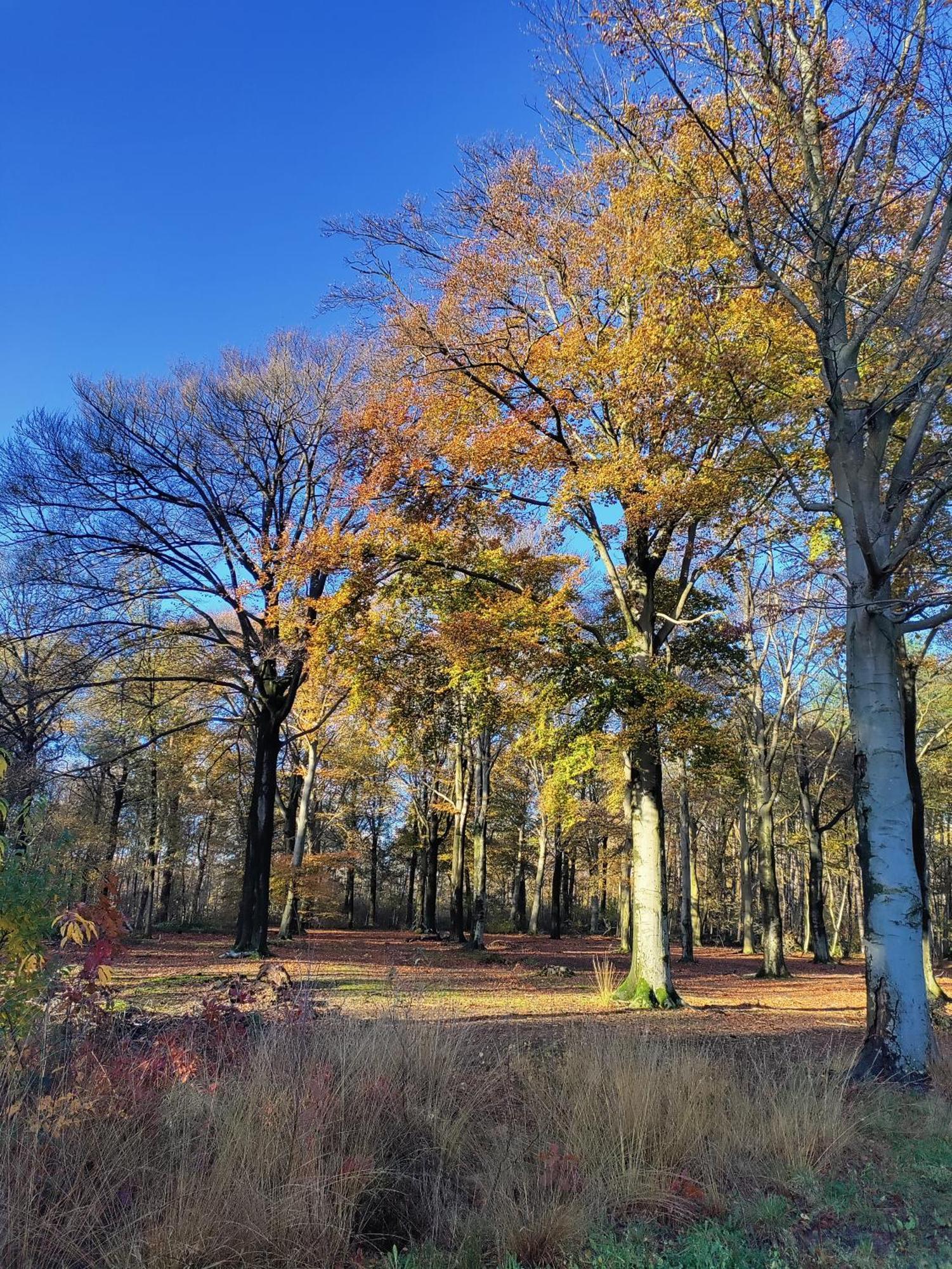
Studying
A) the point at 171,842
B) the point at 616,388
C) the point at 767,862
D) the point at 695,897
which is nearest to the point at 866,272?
the point at 616,388

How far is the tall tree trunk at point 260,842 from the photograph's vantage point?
16.2 m

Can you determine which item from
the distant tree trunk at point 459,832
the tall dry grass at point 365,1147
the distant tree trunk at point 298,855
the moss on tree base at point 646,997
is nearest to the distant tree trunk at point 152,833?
the distant tree trunk at point 298,855

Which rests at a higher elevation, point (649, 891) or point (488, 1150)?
point (649, 891)

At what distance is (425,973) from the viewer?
49.1 feet

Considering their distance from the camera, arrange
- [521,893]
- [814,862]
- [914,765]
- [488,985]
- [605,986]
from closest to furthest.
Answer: [605,986] → [914,765] → [488,985] → [814,862] → [521,893]

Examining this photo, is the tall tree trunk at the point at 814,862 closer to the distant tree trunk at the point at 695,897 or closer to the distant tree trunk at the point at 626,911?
the distant tree trunk at the point at 626,911

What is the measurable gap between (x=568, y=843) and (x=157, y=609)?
81.5 feet

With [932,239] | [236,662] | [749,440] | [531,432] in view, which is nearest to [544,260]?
[531,432]

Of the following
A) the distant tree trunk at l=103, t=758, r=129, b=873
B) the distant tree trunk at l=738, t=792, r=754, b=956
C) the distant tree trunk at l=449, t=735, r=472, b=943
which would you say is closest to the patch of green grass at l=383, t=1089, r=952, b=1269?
the distant tree trunk at l=449, t=735, r=472, b=943

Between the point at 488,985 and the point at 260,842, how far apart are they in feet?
18.8

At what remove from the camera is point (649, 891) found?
11.7 meters

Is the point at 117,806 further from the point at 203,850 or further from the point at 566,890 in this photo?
the point at 566,890

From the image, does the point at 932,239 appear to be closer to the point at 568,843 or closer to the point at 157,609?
the point at 157,609

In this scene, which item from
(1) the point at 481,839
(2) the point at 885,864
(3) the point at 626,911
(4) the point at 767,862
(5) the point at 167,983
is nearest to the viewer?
(2) the point at 885,864
